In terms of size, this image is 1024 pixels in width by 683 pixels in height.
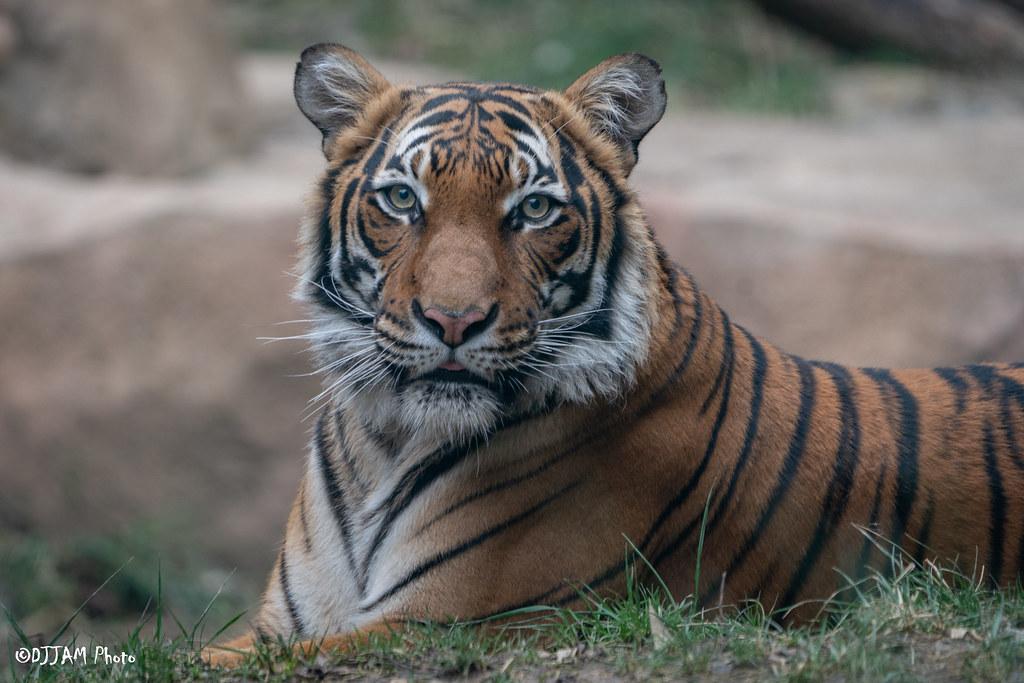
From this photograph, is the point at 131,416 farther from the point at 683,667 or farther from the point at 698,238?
the point at 683,667

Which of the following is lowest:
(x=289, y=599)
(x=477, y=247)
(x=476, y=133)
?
(x=289, y=599)

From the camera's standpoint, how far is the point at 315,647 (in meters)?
2.50

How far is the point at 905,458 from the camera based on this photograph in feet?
9.55

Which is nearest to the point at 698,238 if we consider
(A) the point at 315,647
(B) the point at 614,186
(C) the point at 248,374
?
(C) the point at 248,374

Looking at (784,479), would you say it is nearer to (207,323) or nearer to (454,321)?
(454,321)

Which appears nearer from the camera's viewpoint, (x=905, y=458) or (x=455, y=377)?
(x=455, y=377)

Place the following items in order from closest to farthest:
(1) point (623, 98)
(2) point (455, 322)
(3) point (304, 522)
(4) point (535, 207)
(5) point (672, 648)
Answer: (5) point (672, 648) < (2) point (455, 322) < (4) point (535, 207) < (1) point (623, 98) < (3) point (304, 522)

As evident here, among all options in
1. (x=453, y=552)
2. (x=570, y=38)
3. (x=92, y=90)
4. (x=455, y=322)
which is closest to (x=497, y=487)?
(x=453, y=552)

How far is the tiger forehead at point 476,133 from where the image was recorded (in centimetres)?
269

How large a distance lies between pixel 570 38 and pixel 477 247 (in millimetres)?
6836

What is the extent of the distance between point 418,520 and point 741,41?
294 inches

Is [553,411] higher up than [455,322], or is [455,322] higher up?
[455,322]

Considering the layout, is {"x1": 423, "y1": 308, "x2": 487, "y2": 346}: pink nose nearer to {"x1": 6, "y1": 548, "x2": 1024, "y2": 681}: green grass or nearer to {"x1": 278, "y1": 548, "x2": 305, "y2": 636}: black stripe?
{"x1": 6, "y1": 548, "x2": 1024, "y2": 681}: green grass

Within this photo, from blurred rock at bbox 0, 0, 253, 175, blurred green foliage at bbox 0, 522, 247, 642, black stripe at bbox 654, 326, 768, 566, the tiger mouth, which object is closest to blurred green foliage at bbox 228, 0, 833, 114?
blurred rock at bbox 0, 0, 253, 175
